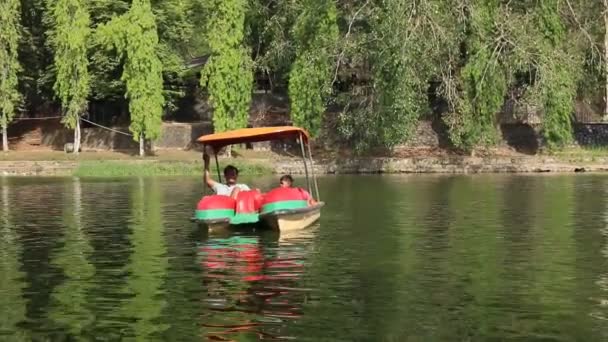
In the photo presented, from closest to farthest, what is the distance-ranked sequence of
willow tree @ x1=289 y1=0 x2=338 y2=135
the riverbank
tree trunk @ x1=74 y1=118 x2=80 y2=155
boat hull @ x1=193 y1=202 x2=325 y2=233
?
boat hull @ x1=193 y1=202 x2=325 y2=233, the riverbank, willow tree @ x1=289 y1=0 x2=338 y2=135, tree trunk @ x1=74 y1=118 x2=80 y2=155

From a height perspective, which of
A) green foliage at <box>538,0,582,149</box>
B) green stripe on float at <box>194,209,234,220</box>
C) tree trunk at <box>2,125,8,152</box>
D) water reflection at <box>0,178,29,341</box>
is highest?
green foliage at <box>538,0,582,149</box>

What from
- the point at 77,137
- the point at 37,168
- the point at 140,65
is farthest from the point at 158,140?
the point at 37,168

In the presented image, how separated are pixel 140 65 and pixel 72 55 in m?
4.47

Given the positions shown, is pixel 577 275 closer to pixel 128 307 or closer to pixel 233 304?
pixel 233 304

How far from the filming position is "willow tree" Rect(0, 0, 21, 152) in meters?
58.8

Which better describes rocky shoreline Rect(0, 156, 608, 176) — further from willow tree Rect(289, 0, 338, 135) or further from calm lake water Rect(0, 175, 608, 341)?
calm lake water Rect(0, 175, 608, 341)

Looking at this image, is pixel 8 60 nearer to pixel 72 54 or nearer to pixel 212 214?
pixel 72 54

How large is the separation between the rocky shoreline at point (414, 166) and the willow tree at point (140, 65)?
442cm

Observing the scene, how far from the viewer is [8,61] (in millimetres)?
59188

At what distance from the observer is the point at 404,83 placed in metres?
46.6

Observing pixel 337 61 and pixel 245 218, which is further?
pixel 337 61

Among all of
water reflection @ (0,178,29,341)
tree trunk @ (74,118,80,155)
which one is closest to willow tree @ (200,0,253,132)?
tree trunk @ (74,118,80,155)

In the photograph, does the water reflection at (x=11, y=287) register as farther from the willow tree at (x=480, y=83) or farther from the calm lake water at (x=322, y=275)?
the willow tree at (x=480, y=83)

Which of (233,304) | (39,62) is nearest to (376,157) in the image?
(39,62)
